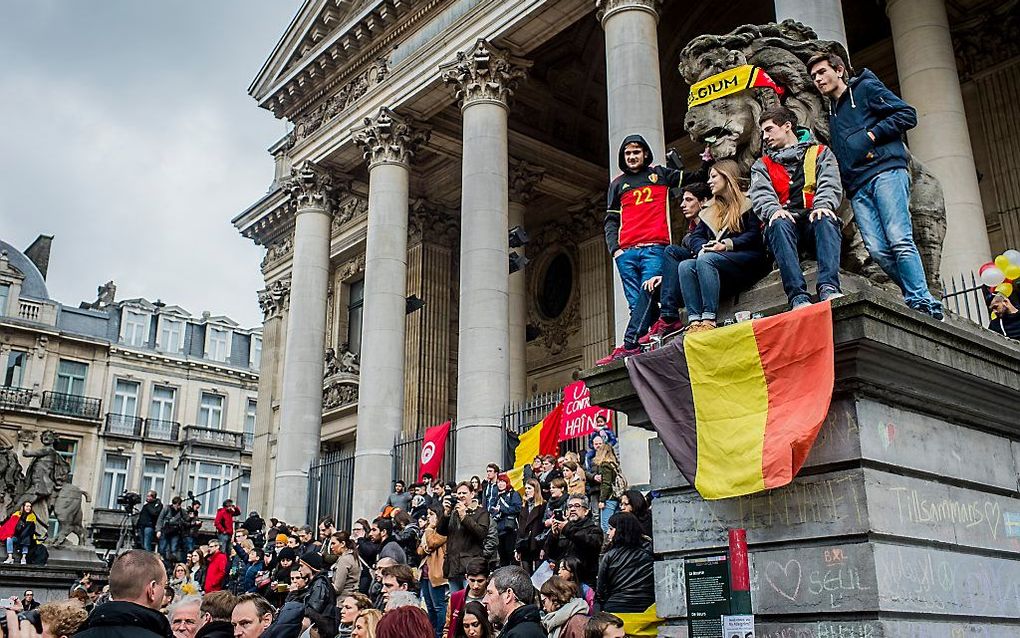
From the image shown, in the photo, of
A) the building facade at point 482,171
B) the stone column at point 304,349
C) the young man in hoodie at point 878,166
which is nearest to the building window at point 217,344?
the building facade at point 482,171

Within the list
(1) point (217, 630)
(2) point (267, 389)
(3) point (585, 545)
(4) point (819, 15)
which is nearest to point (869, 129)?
(3) point (585, 545)

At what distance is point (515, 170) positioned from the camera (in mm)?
26219

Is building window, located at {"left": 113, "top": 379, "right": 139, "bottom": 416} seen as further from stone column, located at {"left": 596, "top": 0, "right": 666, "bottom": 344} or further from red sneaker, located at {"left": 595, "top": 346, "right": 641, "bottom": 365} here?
red sneaker, located at {"left": 595, "top": 346, "right": 641, "bottom": 365}

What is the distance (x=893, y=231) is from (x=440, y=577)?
768 centimetres

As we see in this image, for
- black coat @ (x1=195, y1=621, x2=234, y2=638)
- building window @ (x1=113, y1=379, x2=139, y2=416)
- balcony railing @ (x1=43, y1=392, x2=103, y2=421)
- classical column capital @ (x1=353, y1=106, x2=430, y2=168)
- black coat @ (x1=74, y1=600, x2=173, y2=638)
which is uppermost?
classical column capital @ (x1=353, y1=106, x2=430, y2=168)

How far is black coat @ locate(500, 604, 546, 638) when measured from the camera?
Result: 17.3ft

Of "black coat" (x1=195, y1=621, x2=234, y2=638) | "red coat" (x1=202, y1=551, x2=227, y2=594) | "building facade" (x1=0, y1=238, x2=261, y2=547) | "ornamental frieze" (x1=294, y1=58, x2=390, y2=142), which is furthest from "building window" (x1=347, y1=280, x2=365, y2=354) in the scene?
"black coat" (x1=195, y1=621, x2=234, y2=638)

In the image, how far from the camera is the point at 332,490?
2345 centimetres

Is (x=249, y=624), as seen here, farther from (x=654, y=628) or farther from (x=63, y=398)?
(x=63, y=398)

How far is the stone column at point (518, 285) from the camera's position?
2522cm

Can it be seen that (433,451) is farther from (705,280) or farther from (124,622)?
(124,622)

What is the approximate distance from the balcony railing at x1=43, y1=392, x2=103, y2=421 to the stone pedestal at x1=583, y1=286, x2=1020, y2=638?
1848 inches

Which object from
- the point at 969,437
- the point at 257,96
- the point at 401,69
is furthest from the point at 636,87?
the point at 257,96

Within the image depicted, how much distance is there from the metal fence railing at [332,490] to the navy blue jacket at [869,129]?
60.3 feet
